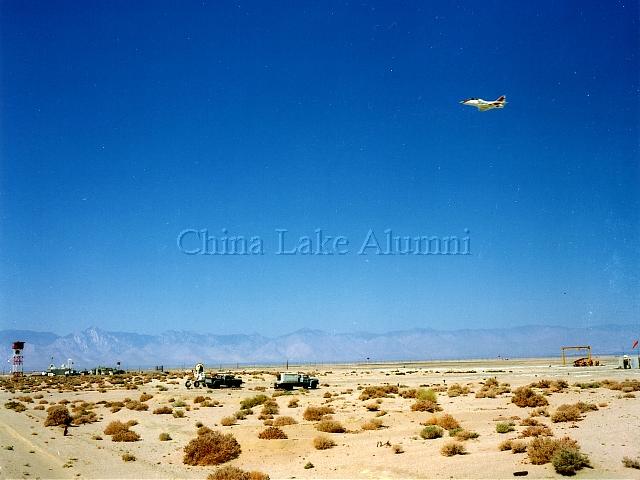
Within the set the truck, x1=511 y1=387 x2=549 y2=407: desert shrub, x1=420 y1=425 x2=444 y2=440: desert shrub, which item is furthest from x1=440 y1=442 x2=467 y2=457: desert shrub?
the truck

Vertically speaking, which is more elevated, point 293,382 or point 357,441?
point 357,441

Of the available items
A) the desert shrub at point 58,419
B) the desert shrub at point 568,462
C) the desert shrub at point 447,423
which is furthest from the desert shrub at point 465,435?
the desert shrub at point 58,419

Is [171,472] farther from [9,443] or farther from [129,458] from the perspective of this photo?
[9,443]

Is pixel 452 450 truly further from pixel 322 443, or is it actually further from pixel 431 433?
pixel 322 443

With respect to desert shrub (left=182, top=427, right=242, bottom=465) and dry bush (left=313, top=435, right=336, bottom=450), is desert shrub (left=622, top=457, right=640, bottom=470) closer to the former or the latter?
dry bush (left=313, top=435, right=336, bottom=450)

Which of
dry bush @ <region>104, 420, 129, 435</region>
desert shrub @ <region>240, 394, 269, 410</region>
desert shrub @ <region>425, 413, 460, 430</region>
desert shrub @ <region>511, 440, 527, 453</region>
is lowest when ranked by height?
desert shrub @ <region>240, 394, 269, 410</region>

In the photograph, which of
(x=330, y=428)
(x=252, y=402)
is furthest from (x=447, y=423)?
(x=252, y=402)

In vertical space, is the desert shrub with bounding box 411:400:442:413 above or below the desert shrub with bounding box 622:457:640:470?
below
